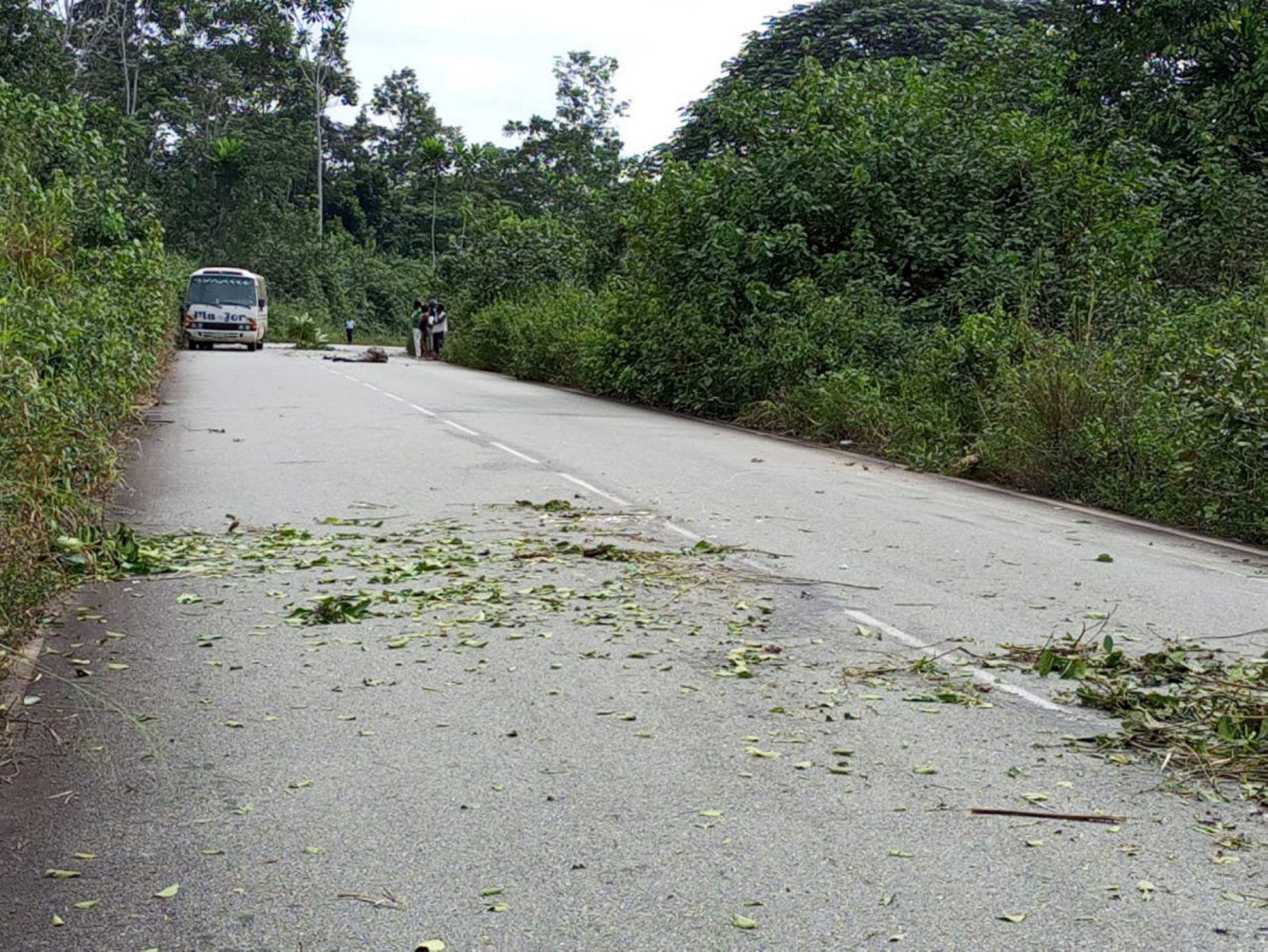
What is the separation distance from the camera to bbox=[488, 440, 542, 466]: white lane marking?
14867mm

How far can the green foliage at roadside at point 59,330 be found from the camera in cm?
726

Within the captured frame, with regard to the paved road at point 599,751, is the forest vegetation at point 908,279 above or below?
above

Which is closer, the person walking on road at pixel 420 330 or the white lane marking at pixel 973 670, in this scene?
the white lane marking at pixel 973 670

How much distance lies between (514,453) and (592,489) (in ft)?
10.1

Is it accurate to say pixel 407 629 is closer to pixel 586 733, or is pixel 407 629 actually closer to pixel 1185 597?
pixel 586 733

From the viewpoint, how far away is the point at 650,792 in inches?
192

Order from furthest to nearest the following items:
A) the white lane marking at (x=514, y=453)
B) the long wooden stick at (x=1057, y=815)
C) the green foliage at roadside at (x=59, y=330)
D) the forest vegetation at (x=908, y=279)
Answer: the white lane marking at (x=514, y=453), the forest vegetation at (x=908, y=279), the green foliage at roadside at (x=59, y=330), the long wooden stick at (x=1057, y=815)

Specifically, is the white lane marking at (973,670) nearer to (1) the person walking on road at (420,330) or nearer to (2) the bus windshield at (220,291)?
(1) the person walking on road at (420,330)

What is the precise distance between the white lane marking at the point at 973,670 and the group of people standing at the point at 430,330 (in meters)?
41.6

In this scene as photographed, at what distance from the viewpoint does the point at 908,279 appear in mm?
21891

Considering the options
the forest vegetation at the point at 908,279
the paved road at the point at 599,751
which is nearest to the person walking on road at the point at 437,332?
the forest vegetation at the point at 908,279

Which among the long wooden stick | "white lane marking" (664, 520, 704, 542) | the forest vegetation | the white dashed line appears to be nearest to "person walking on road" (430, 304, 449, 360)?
the forest vegetation

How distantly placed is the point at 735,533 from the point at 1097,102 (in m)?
Result: 18.9

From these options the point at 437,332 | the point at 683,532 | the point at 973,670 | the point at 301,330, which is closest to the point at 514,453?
the point at 683,532
